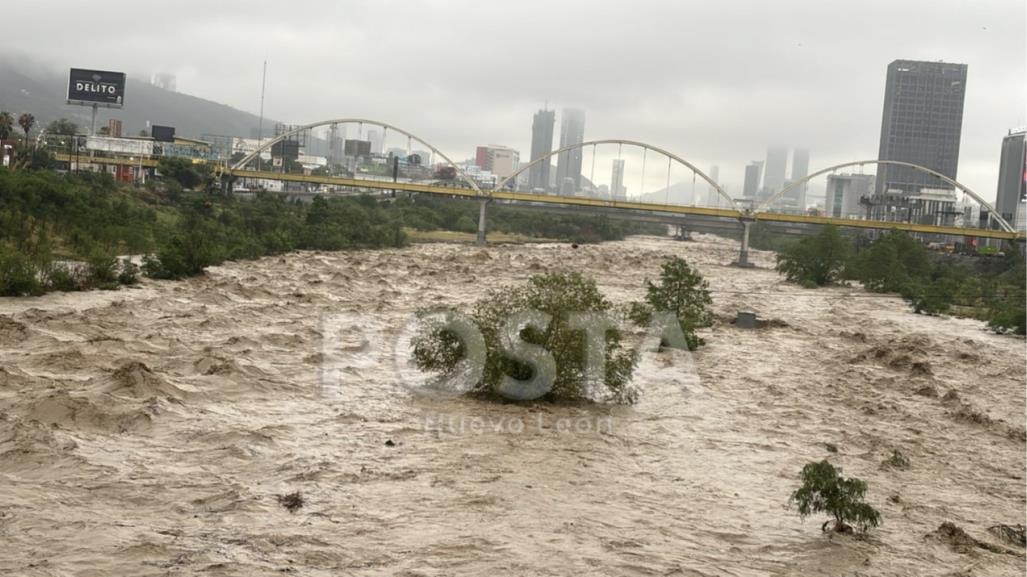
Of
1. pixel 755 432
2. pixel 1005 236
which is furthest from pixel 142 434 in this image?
pixel 1005 236

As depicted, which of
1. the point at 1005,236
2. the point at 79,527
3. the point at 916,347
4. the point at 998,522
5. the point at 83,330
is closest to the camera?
the point at 79,527

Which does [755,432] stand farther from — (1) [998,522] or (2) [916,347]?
(2) [916,347]

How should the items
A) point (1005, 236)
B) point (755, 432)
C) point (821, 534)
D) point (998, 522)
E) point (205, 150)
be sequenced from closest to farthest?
point (821, 534)
point (998, 522)
point (755, 432)
point (1005, 236)
point (205, 150)

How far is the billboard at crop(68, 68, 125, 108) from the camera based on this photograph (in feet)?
413

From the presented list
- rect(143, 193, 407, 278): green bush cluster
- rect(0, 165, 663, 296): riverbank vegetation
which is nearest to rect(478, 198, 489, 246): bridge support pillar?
rect(0, 165, 663, 296): riverbank vegetation

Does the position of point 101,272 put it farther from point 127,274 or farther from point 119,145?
point 119,145

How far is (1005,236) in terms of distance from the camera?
360 ft

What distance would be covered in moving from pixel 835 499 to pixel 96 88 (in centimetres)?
12528

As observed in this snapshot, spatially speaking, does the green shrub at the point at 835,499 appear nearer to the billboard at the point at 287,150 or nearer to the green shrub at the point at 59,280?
the green shrub at the point at 59,280

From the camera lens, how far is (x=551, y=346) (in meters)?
25.0

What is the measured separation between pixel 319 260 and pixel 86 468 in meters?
51.4

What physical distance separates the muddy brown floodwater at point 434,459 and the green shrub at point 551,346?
762 millimetres

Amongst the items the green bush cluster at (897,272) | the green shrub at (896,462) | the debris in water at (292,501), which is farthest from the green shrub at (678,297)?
the green bush cluster at (897,272)

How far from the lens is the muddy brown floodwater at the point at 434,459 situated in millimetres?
14977
